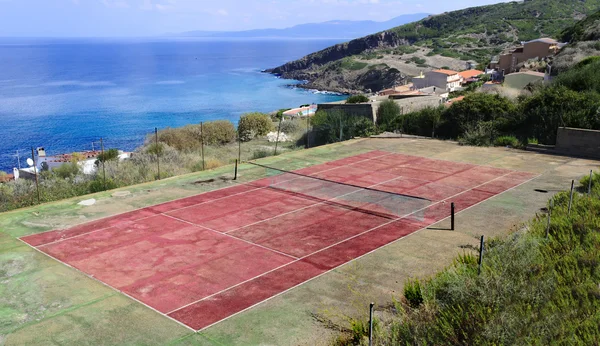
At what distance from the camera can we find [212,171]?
80.9 ft

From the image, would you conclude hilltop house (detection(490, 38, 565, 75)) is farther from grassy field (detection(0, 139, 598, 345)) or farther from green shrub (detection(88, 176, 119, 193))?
green shrub (detection(88, 176, 119, 193))

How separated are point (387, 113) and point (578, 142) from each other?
12910mm

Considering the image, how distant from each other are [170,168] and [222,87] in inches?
4291

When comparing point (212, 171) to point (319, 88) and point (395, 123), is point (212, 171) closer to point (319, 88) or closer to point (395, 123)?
point (395, 123)

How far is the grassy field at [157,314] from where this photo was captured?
10375 mm

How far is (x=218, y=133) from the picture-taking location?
40.1m

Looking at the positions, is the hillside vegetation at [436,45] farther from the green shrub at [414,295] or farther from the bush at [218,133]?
the green shrub at [414,295]

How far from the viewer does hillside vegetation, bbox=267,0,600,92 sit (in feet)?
419

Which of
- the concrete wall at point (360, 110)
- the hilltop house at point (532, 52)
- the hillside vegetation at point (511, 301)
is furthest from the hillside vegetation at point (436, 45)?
the hillside vegetation at point (511, 301)

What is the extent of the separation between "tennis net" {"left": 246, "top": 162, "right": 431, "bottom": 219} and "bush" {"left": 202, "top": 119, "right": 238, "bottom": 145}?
16.1 metres

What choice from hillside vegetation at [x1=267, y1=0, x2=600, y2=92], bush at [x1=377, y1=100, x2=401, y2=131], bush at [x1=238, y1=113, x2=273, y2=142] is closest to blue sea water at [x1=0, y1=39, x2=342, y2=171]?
hillside vegetation at [x1=267, y1=0, x2=600, y2=92]

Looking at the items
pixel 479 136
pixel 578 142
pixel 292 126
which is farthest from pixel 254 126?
pixel 578 142

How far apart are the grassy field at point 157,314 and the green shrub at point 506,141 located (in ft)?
31.2

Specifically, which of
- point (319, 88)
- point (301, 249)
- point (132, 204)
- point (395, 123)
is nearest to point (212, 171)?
point (132, 204)
